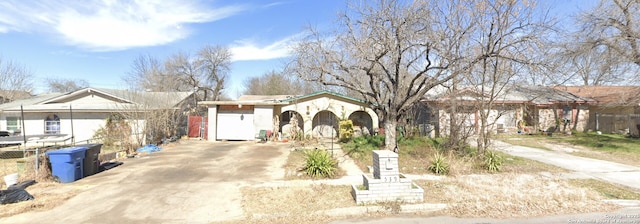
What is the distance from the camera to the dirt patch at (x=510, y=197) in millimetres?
5086

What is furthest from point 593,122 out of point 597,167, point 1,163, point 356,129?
point 1,163

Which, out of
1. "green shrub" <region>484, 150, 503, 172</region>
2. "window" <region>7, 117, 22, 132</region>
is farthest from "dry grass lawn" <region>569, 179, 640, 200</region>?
"window" <region>7, 117, 22, 132</region>

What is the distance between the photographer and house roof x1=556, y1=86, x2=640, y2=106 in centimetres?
1675

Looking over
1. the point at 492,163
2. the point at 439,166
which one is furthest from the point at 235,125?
the point at 492,163

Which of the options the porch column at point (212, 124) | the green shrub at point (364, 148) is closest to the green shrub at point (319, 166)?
the green shrub at point (364, 148)

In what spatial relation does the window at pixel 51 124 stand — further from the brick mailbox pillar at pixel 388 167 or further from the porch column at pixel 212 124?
the brick mailbox pillar at pixel 388 167

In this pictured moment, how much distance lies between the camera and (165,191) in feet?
21.4

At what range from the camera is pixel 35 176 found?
7188mm

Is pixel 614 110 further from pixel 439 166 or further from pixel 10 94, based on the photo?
pixel 10 94

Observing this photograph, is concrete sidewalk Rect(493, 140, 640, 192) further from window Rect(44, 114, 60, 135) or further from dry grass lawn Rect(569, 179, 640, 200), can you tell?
window Rect(44, 114, 60, 135)

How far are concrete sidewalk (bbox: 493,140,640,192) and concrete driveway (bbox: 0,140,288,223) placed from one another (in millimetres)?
9189

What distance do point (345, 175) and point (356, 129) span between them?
34.3 ft

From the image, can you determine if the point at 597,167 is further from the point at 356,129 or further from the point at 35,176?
the point at 35,176

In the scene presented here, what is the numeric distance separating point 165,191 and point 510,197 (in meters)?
7.83
